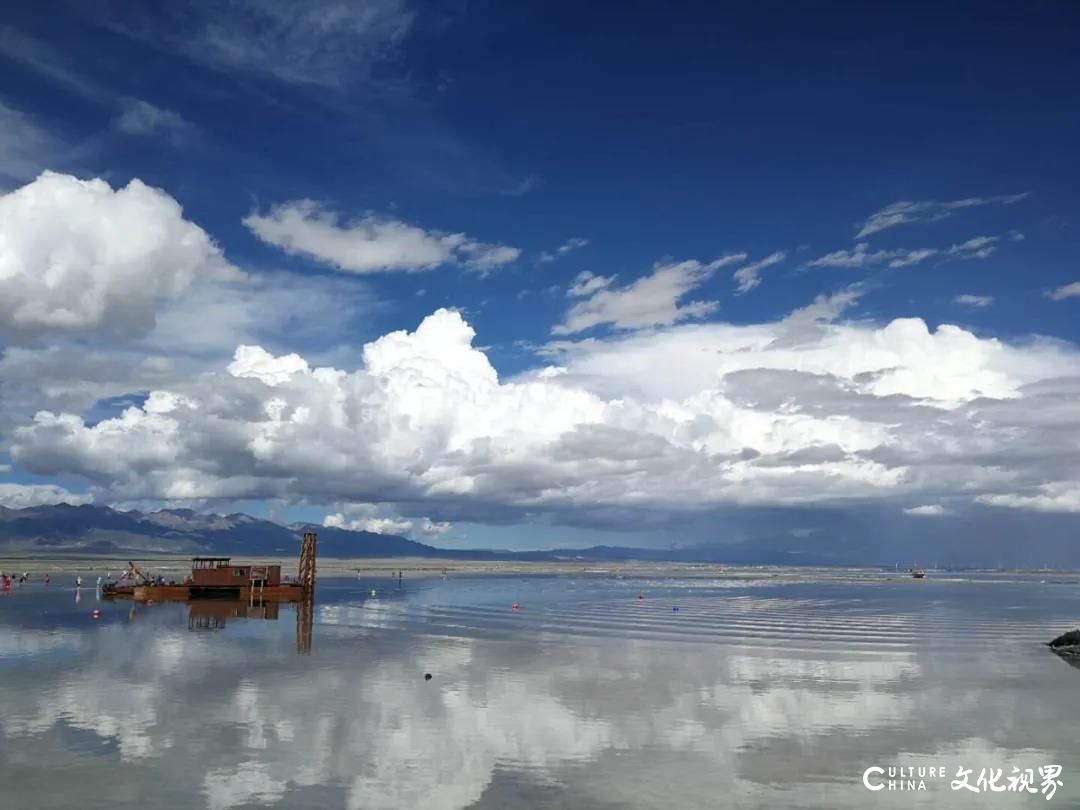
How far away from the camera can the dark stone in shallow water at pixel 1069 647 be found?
169ft

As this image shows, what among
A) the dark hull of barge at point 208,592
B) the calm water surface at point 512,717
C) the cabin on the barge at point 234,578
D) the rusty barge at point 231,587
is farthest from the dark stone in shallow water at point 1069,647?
the cabin on the barge at point 234,578

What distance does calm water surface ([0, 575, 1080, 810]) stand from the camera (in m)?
22.8

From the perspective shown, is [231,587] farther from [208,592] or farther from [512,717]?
[512,717]

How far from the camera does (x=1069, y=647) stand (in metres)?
53.8

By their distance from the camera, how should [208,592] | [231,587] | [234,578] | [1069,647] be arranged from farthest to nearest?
[208,592]
[234,578]
[231,587]
[1069,647]

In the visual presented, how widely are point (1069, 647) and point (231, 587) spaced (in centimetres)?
8563

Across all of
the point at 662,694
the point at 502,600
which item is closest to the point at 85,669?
the point at 662,694

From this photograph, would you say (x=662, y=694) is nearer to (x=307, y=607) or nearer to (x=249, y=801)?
(x=249, y=801)

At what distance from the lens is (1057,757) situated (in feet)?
89.0

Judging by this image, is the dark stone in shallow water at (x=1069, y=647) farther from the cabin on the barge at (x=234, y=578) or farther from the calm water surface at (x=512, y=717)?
the cabin on the barge at (x=234, y=578)

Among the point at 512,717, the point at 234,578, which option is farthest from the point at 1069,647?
the point at 234,578

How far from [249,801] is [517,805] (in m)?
7.08

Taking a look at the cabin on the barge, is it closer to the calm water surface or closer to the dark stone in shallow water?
the calm water surface

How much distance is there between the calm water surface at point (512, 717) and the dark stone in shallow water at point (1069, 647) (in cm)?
206
